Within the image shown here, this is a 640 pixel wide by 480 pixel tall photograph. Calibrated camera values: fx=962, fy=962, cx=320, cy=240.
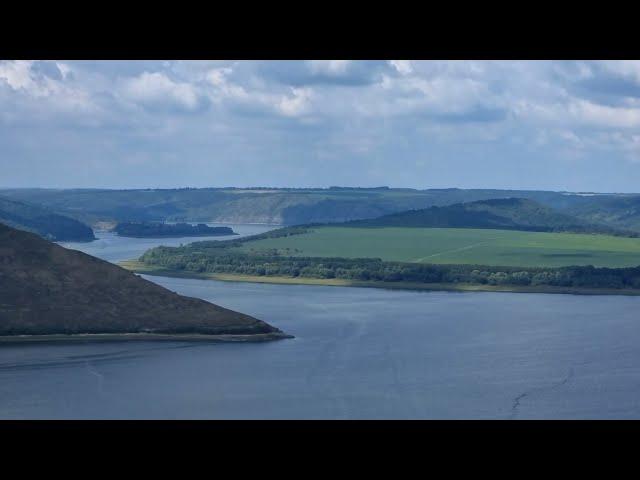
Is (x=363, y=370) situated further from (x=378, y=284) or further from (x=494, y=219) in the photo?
(x=494, y=219)

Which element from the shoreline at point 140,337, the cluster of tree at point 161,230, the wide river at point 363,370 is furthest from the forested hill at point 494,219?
the shoreline at point 140,337

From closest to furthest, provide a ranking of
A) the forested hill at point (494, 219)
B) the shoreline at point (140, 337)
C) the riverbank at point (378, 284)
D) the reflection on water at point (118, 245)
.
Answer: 1. the shoreline at point (140, 337)
2. the riverbank at point (378, 284)
3. the reflection on water at point (118, 245)
4. the forested hill at point (494, 219)

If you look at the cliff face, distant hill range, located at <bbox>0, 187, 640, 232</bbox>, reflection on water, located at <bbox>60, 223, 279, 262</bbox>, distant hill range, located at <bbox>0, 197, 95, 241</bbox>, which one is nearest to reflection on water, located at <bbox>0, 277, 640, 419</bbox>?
the cliff face

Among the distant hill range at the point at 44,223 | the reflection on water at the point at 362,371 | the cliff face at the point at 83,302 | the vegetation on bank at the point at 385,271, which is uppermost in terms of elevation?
the distant hill range at the point at 44,223

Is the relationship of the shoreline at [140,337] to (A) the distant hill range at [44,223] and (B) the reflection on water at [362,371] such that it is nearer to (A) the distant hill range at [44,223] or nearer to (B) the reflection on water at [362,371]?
(B) the reflection on water at [362,371]
